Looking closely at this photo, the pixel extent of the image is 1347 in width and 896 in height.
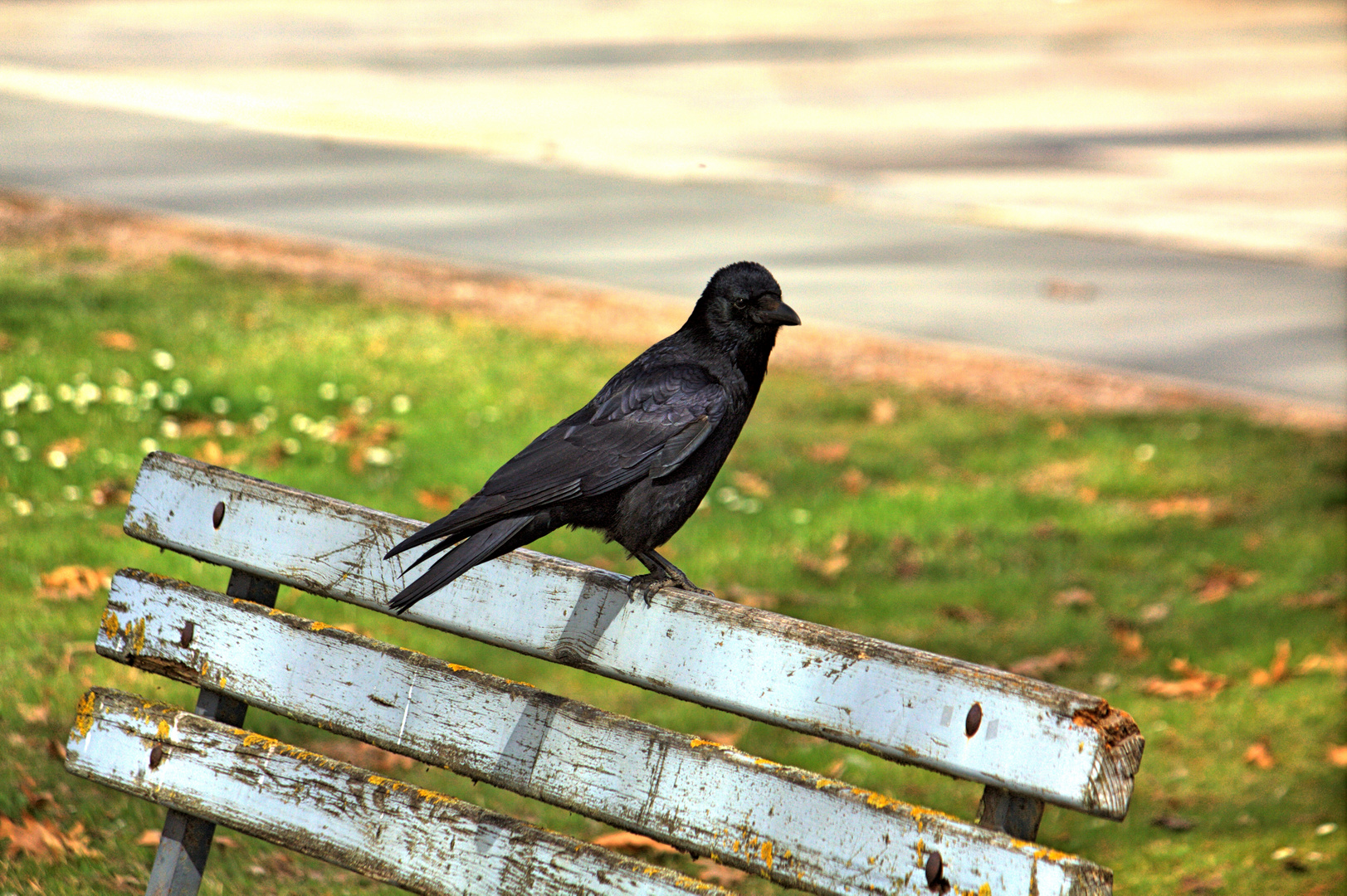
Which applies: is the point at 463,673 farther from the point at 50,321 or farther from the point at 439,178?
the point at 439,178

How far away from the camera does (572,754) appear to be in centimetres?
251

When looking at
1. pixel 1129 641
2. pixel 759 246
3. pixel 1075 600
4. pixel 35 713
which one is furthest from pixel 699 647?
pixel 759 246

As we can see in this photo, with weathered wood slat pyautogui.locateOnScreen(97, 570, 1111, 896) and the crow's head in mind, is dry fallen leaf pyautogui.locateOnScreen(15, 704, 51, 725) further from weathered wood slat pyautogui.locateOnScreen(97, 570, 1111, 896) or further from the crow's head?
the crow's head

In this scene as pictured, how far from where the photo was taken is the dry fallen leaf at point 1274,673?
5395mm

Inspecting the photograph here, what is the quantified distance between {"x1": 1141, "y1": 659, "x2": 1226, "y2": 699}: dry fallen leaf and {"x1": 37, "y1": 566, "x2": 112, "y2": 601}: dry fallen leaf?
3.66m

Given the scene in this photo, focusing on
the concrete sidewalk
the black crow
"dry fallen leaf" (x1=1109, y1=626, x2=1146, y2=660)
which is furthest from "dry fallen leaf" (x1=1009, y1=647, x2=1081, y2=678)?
the concrete sidewalk

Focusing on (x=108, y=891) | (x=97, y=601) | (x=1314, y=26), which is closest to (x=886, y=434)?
(x=97, y=601)

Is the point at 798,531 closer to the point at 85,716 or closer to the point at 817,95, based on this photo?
the point at 85,716

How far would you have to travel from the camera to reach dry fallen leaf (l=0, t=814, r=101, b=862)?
3557 mm

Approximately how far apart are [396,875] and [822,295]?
7.91 m

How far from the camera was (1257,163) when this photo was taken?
16016 mm

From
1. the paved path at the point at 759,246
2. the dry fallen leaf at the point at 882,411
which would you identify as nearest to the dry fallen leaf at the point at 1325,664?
the dry fallen leaf at the point at 882,411

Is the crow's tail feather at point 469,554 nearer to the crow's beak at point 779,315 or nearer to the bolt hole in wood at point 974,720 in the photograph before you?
the crow's beak at point 779,315

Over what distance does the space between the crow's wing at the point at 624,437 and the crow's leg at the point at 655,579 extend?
0.20 metres
